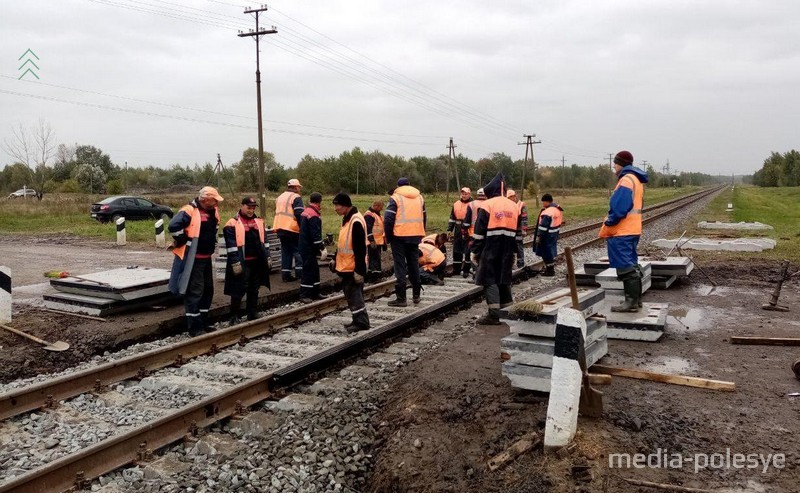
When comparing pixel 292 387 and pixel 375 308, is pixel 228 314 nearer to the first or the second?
pixel 375 308

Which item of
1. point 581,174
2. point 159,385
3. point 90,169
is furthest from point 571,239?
point 581,174

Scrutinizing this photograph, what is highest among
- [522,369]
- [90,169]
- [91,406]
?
[90,169]

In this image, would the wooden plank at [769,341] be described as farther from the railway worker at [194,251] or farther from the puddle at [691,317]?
the railway worker at [194,251]

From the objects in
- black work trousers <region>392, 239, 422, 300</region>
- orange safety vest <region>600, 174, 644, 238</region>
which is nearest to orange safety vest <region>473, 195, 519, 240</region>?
orange safety vest <region>600, 174, 644, 238</region>

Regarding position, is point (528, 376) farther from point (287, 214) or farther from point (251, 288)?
point (287, 214)

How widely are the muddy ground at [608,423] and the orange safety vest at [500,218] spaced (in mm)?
1712

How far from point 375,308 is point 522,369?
15.9ft

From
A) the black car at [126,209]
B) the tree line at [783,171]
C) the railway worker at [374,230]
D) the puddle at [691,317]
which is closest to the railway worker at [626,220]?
the puddle at [691,317]

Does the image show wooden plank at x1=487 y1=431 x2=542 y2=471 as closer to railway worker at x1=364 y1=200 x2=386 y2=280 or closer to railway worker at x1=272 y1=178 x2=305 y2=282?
railway worker at x1=364 y1=200 x2=386 y2=280

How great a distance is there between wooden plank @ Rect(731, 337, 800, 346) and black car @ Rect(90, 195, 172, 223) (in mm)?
23436

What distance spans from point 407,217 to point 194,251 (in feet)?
10.6

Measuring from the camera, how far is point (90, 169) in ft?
206

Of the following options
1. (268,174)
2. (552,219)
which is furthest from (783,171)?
(552,219)

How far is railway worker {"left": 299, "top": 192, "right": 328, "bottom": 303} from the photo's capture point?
9.70 meters
